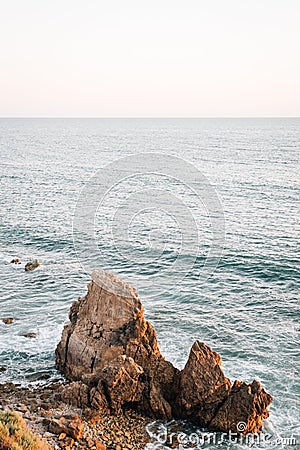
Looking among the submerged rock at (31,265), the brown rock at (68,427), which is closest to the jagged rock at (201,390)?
the brown rock at (68,427)

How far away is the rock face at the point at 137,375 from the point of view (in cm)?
2352

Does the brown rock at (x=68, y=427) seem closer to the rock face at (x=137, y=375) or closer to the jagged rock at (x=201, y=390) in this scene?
the rock face at (x=137, y=375)

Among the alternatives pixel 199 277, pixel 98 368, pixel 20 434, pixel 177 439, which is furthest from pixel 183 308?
pixel 20 434

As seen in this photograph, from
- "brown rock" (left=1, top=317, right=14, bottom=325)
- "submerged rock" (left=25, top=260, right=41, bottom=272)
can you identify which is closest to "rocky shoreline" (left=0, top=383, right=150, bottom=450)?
"brown rock" (left=1, top=317, right=14, bottom=325)

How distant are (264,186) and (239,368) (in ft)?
184

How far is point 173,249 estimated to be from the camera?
49.4 metres

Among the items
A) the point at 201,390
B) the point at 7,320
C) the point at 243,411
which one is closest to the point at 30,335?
the point at 7,320

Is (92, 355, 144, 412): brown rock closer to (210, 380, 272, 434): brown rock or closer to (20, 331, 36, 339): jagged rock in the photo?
(210, 380, 272, 434): brown rock

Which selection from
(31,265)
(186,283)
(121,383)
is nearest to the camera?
(121,383)

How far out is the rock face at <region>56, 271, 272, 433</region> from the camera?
23516 millimetres

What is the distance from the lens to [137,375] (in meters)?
24.5

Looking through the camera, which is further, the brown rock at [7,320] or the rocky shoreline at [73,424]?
the brown rock at [7,320]

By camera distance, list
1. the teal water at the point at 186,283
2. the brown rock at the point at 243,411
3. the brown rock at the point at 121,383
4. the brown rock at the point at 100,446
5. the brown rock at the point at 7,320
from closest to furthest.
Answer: the brown rock at the point at 100,446 → the brown rock at the point at 243,411 → the brown rock at the point at 121,383 → the teal water at the point at 186,283 → the brown rock at the point at 7,320

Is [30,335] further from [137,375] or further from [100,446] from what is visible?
[100,446]
